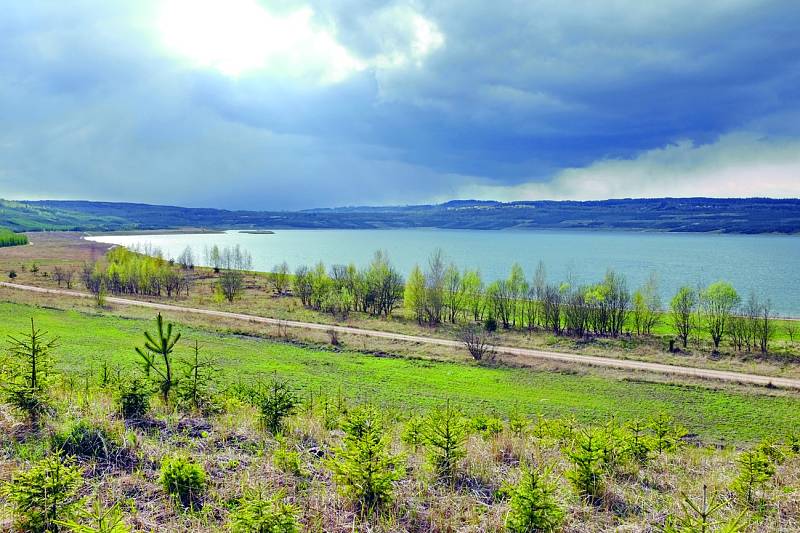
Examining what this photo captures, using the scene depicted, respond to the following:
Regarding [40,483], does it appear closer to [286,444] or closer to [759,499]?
[286,444]

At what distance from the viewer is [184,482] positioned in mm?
7039

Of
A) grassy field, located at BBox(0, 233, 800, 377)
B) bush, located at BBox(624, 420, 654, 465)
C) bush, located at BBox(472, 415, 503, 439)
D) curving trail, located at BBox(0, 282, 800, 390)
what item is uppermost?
bush, located at BBox(624, 420, 654, 465)

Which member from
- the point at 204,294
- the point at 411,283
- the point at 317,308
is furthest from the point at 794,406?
the point at 204,294

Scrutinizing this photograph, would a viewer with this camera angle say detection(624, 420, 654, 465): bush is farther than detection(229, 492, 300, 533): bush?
Yes

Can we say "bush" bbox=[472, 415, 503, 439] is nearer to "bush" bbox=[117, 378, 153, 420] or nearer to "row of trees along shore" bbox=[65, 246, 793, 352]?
"bush" bbox=[117, 378, 153, 420]

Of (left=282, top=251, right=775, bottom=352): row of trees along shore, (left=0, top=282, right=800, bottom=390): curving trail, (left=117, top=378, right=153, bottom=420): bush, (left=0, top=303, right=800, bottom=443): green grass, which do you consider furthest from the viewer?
(left=282, top=251, right=775, bottom=352): row of trees along shore

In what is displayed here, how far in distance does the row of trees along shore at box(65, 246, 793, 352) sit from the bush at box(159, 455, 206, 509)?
5250 centimetres

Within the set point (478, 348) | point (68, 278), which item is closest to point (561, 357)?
point (478, 348)

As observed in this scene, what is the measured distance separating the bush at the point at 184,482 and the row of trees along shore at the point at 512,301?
52.5m

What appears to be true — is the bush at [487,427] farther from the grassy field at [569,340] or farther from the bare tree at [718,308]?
the bare tree at [718,308]

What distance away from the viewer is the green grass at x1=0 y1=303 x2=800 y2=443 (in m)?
26.7

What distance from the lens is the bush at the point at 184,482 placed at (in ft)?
22.9

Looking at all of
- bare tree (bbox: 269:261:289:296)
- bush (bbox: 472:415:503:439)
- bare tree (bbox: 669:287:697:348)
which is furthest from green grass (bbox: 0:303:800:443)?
bare tree (bbox: 269:261:289:296)

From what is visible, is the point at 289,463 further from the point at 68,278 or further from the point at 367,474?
the point at 68,278
